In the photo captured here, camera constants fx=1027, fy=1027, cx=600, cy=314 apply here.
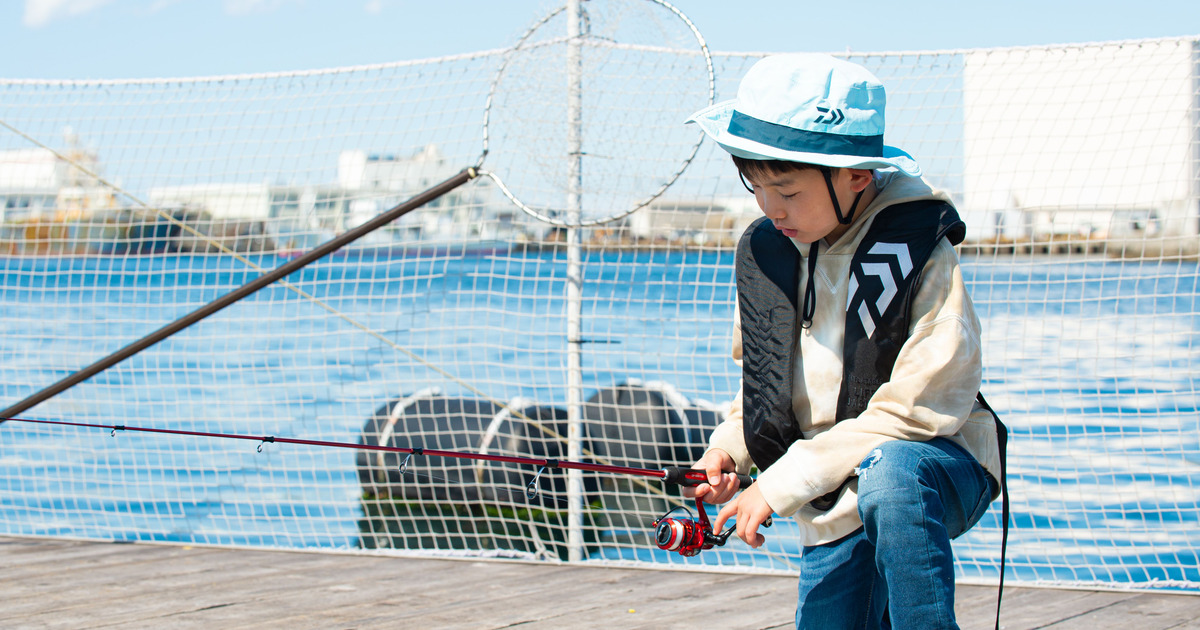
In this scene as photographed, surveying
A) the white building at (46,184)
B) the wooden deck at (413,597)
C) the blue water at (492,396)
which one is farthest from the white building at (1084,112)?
the white building at (46,184)

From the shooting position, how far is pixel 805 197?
A: 1.57 metres

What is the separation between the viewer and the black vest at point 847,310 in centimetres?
153

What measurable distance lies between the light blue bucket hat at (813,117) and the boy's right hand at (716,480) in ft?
1.77

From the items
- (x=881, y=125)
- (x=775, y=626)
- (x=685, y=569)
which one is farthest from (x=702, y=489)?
(x=685, y=569)

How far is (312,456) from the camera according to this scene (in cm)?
714

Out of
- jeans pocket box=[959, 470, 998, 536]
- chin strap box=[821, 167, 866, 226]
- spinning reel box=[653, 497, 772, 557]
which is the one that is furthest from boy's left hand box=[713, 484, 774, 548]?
chin strap box=[821, 167, 866, 226]

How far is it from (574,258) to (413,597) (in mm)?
1196

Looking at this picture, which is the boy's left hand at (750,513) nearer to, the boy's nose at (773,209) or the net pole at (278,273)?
the boy's nose at (773,209)

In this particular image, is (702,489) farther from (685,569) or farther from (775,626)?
(685,569)

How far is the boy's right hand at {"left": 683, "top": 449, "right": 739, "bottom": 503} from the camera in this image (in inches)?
67.3

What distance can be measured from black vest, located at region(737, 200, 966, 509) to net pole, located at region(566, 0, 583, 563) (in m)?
1.66

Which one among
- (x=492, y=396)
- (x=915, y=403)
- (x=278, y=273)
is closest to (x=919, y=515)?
(x=915, y=403)

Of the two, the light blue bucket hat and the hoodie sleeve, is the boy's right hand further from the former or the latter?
the light blue bucket hat

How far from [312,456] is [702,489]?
5.90 m
